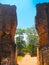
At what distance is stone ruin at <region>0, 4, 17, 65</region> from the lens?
43.5ft

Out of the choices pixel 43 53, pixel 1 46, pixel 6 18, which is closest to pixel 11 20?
pixel 6 18

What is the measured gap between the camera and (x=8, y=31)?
14.5 meters

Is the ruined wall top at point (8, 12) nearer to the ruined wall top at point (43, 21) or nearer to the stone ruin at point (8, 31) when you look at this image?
the stone ruin at point (8, 31)

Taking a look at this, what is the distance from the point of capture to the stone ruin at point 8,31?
1327 cm

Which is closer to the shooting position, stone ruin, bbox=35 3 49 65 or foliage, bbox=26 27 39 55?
stone ruin, bbox=35 3 49 65

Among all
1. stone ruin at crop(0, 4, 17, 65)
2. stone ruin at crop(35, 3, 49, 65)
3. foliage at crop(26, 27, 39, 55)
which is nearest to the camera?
stone ruin at crop(0, 4, 17, 65)

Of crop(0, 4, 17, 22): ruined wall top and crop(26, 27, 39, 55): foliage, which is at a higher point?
crop(0, 4, 17, 22): ruined wall top

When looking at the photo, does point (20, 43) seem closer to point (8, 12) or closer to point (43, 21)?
point (8, 12)

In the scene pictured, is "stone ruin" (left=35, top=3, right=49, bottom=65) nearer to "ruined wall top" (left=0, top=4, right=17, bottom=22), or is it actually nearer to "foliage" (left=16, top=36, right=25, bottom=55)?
"ruined wall top" (left=0, top=4, right=17, bottom=22)

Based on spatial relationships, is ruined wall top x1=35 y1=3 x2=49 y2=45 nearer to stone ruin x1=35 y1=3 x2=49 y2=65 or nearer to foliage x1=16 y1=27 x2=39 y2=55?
stone ruin x1=35 y1=3 x2=49 y2=65

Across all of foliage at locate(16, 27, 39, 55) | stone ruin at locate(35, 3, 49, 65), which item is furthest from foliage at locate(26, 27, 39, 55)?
stone ruin at locate(35, 3, 49, 65)

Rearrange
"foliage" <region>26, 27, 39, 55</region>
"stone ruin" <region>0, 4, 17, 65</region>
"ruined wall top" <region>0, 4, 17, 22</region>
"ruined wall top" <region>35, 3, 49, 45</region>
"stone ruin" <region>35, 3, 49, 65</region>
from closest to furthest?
"stone ruin" <region>0, 4, 17, 65</region> < "stone ruin" <region>35, 3, 49, 65</region> < "ruined wall top" <region>35, 3, 49, 45</region> < "ruined wall top" <region>0, 4, 17, 22</region> < "foliage" <region>26, 27, 39, 55</region>

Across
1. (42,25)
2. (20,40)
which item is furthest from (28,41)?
(42,25)

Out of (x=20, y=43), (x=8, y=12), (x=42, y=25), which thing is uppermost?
(x=8, y=12)
